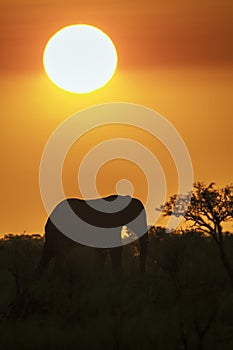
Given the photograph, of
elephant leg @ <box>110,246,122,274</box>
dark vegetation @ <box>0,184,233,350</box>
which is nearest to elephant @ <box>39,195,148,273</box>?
elephant leg @ <box>110,246,122,274</box>

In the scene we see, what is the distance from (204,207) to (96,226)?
7.52 m

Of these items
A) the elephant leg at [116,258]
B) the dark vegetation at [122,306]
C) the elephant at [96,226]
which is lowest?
the dark vegetation at [122,306]

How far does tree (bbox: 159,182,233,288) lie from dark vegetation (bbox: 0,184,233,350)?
0.09 meters

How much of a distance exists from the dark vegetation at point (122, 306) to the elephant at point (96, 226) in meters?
1.01

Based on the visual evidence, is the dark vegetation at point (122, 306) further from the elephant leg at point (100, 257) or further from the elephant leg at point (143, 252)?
the elephant leg at point (100, 257)

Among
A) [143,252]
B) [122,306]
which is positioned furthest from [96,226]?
[122,306]

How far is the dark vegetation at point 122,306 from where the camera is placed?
19516 mm

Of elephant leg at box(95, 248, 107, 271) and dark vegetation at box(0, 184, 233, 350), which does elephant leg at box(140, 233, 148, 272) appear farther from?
elephant leg at box(95, 248, 107, 271)

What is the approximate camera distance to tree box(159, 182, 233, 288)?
31438mm

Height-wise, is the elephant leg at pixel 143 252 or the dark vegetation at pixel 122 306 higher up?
the elephant leg at pixel 143 252

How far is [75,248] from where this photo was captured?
118 ft

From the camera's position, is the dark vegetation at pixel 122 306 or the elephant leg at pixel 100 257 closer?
the dark vegetation at pixel 122 306

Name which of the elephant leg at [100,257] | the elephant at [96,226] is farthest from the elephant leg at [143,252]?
the elephant leg at [100,257]

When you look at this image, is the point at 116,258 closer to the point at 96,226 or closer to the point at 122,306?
the point at 96,226
